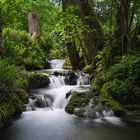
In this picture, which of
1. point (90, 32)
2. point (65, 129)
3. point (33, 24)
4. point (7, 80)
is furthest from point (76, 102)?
point (33, 24)

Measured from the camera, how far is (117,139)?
6.43 m

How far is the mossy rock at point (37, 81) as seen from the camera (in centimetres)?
1134

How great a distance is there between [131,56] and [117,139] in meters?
3.52

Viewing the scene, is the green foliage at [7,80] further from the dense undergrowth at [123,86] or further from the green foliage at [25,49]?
the green foliage at [25,49]

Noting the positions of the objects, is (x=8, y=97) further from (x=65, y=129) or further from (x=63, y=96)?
(x=63, y=96)

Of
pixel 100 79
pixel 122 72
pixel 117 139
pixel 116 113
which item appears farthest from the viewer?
pixel 100 79

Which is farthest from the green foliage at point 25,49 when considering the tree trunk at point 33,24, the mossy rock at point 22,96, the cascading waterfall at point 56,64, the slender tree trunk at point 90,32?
the mossy rock at point 22,96

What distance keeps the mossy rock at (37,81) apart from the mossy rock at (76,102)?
2.71m

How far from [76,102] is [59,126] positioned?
54.1 inches

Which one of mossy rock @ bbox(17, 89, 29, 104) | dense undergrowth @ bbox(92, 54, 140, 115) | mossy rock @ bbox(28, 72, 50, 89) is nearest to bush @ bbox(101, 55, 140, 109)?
dense undergrowth @ bbox(92, 54, 140, 115)

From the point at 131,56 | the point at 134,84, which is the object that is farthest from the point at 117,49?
the point at 134,84

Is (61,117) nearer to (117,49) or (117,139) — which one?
(117,139)

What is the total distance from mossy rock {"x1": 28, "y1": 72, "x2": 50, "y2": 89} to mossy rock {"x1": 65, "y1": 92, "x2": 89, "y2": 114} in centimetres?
271

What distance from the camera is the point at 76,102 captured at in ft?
28.7
